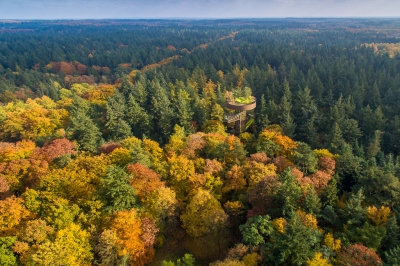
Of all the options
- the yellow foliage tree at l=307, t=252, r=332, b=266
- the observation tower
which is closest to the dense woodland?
the yellow foliage tree at l=307, t=252, r=332, b=266

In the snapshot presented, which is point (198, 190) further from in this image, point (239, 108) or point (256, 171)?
point (239, 108)

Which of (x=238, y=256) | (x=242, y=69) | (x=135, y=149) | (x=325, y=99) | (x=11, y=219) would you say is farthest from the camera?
(x=242, y=69)

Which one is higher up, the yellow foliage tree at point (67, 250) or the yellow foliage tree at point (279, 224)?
the yellow foliage tree at point (279, 224)

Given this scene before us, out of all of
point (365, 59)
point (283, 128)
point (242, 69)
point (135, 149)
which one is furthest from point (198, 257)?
point (365, 59)

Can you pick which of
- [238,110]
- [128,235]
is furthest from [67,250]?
[238,110]

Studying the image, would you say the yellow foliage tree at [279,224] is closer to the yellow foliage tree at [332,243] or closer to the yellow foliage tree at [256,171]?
the yellow foliage tree at [332,243]

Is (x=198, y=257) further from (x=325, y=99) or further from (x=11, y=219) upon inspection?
(x=325, y=99)

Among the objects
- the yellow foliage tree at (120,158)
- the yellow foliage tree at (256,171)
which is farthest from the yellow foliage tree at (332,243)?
the yellow foliage tree at (120,158)

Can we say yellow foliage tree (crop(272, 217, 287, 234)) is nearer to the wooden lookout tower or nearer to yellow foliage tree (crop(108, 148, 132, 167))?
yellow foliage tree (crop(108, 148, 132, 167))
